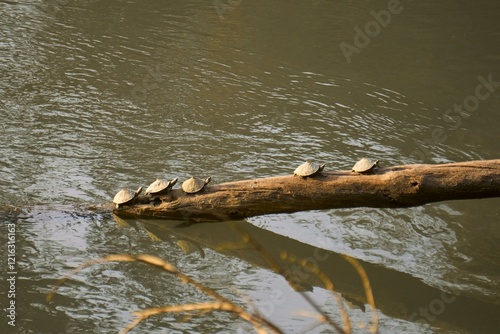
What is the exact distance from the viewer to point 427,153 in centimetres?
644

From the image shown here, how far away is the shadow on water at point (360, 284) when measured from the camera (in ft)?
13.9

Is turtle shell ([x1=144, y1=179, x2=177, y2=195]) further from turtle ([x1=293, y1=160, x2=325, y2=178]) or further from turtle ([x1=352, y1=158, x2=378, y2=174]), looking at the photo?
turtle ([x1=352, y1=158, x2=378, y2=174])

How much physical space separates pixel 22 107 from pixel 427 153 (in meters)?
3.67

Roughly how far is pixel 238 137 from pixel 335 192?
78.7 inches

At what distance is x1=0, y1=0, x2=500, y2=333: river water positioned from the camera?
4.30m

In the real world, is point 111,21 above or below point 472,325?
above

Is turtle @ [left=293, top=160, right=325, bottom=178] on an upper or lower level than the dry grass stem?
lower

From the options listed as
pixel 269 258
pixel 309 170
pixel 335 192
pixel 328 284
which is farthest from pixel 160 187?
pixel 269 258

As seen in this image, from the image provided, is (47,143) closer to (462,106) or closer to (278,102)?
(278,102)

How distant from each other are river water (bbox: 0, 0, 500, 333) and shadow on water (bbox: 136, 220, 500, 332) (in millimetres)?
13

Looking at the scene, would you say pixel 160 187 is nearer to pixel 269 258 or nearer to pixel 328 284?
pixel 328 284

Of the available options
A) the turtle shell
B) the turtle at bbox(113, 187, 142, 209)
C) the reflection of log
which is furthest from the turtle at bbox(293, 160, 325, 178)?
the turtle at bbox(113, 187, 142, 209)

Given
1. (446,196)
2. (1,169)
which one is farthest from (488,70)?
(1,169)

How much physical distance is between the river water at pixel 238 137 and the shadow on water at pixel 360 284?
0.01 metres
